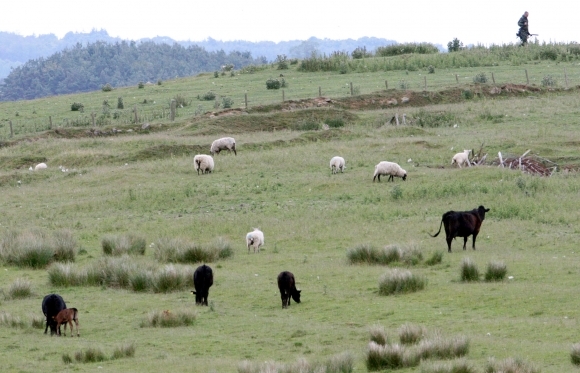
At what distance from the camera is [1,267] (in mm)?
23375

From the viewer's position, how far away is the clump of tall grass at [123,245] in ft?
78.1

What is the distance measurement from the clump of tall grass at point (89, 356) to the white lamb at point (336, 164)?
2208cm

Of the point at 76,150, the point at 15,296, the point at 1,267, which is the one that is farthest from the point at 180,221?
the point at 76,150

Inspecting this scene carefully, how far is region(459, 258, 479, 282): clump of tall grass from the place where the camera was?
17969 millimetres

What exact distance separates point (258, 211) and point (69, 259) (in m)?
7.39

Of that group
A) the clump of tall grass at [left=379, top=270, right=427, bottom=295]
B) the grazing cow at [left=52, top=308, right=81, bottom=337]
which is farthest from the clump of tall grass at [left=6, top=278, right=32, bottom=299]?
the clump of tall grass at [left=379, top=270, right=427, bottom=295]

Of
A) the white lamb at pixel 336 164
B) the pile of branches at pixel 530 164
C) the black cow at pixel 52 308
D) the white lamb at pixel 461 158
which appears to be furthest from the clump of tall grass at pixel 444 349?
the white lamb at pixel 336 164

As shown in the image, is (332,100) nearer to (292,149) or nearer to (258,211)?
(292,149)

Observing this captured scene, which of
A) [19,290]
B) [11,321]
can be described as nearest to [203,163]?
[19,290]

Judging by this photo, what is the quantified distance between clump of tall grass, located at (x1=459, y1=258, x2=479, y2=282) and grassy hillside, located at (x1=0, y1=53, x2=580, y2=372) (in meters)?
0.34

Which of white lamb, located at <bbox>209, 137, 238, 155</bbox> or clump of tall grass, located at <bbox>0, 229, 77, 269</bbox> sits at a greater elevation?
white lamb, located at <bbox>209, 137, 238, 155</bbox>

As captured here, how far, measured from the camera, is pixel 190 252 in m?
22.8

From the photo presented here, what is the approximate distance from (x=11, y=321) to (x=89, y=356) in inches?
140

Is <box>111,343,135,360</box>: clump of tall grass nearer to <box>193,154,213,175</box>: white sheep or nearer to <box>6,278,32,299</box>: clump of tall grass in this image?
<box>6,278,32,299</box>: clump of tall grass
